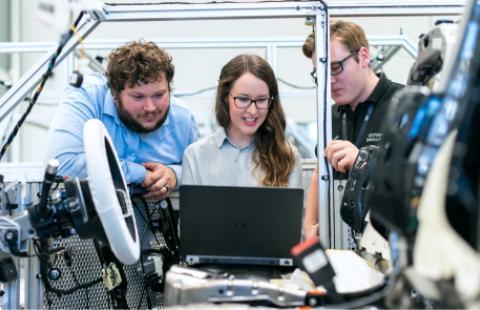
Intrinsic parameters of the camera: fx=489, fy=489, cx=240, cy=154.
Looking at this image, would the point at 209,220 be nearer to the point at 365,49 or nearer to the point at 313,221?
the point at 313,221

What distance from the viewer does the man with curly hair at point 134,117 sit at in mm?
1668

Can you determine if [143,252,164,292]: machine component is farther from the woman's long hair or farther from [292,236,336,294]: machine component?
[292,236,336,294]: machine component

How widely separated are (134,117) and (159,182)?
0.29 meters

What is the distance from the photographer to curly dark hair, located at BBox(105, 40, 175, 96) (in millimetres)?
1760

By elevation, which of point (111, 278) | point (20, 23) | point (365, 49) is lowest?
point (111, 278)

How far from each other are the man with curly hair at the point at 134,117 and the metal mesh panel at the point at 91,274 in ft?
0.46

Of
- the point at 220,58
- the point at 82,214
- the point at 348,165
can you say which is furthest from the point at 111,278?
the point at 220,58

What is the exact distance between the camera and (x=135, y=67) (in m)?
1.76

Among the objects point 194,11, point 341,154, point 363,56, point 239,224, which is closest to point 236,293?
point 239,224

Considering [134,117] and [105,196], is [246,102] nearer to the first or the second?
[134,117]

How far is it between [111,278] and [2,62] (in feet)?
15.4

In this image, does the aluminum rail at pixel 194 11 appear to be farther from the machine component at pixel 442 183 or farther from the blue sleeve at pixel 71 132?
the machine component at pixel 442 183

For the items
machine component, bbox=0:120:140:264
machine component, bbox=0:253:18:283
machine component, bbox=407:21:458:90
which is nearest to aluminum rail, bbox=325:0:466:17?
machine component, bbox=407:21:458:90

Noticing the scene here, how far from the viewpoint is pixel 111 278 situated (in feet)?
5.10
